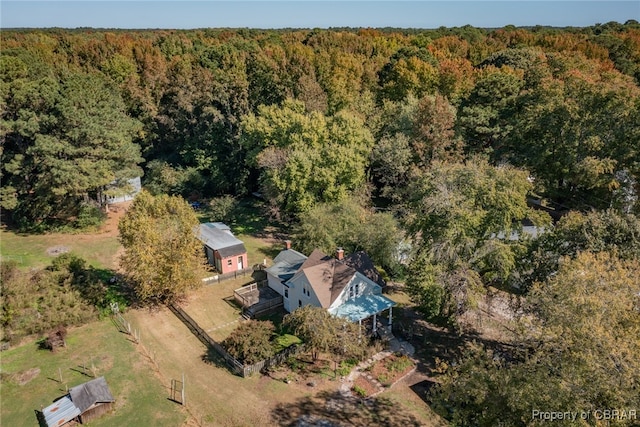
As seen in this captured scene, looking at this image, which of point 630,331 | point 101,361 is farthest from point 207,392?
point 630,331

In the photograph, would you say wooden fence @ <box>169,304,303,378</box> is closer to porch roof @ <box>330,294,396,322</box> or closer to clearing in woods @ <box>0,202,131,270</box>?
porch roof @ <box>330,294,396,322</box>

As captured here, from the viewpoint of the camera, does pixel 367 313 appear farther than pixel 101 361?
Yes

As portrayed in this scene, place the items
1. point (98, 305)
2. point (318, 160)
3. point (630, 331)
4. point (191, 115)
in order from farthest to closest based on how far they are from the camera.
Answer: point (191, 115) → point (318, 160) → point (98, 305) → point (630, 331)

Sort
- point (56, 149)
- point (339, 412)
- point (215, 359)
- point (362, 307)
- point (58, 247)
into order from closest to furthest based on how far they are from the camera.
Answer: point (339, 412) < point (215, 359) < point (362, 307) < point (56, 149) < point (58, 247)

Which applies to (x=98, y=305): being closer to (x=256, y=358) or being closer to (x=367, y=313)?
(x=256, y=358)

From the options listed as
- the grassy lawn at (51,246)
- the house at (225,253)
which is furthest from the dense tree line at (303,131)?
the house at (225,253)

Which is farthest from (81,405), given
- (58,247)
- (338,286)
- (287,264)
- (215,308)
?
(58,247)

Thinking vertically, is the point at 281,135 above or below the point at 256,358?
above

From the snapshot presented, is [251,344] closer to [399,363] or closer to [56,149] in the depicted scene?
[399,363]
